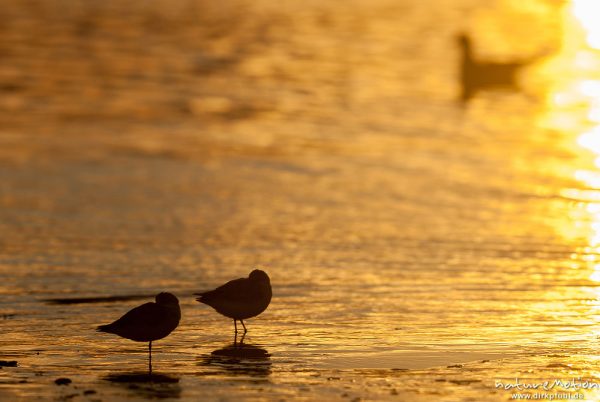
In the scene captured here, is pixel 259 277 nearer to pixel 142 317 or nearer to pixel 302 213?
pixel 142 317

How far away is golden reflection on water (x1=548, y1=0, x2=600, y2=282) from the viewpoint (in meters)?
21.5

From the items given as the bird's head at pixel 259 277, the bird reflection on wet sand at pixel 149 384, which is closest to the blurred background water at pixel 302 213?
the bird reflection on wet sand at pixel 149 384

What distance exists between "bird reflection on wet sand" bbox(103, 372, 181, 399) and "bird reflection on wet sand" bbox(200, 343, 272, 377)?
30.0 inches

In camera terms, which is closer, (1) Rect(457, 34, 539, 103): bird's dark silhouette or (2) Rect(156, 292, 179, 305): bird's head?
(2) Rect(156, 292, 179, 305): bird's head

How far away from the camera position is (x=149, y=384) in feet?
38.8

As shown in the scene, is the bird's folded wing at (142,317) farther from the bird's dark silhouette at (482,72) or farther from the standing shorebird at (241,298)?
the bird's dark silhouette at (482,72)

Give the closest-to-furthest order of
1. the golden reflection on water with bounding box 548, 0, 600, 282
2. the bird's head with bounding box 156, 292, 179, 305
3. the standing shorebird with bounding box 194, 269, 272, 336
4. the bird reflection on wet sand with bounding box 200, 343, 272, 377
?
the bird reflection on wet sand with bounding box 200, 343, 272, 377 < the bird's head with bounding box 156, 292, 179, 305 < the standing shorebird with bounding box 194, 269, 272, 336 < the golden reflection on water with bounding box 548, 0, 600, 282

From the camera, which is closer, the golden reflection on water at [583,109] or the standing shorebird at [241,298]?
the standing shorebird at [241,298]

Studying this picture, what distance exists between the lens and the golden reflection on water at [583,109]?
21.5 m

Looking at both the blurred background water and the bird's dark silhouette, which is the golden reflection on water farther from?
the bird's dark silhouette

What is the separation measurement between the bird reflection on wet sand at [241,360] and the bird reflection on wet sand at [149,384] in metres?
0.76

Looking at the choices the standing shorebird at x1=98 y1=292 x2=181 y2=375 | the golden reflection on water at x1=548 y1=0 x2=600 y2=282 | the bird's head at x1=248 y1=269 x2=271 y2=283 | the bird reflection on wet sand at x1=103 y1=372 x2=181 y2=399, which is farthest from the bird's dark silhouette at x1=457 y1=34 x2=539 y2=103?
the bird reflection on wet sand at x1=103 y1=372 x2=181 y2=399

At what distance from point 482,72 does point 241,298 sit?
29088mm

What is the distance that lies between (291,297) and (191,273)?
2.12 metres
